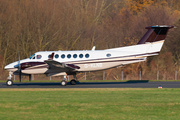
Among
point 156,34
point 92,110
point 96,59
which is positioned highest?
point 156,34

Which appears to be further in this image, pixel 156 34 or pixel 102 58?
pixel 156 34

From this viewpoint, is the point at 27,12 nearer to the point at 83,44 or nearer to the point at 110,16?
the point at 83,44

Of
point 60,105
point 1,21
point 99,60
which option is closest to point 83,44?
point 1,21

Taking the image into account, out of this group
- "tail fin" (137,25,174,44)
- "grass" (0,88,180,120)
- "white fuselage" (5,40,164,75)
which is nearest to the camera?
"grass" (0,88,180,120)

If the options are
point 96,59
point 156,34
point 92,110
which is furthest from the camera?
point 156,34

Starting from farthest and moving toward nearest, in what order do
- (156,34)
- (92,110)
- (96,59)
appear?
(156,34) < (96,59) < (92,110)

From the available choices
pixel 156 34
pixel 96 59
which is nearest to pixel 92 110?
pixel 96 59

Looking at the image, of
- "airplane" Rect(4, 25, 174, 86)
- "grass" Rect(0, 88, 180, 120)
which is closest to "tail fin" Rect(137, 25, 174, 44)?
"airplane" Rect(4, 25, 174, 86)

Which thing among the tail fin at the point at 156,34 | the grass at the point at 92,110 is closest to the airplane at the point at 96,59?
the tail fin at the point at 156,34

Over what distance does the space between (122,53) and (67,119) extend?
1456 centimetres

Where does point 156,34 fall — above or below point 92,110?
above

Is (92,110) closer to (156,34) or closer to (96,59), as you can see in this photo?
(96,59)

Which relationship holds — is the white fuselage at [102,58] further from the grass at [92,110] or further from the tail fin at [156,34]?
the grass at [92,110]

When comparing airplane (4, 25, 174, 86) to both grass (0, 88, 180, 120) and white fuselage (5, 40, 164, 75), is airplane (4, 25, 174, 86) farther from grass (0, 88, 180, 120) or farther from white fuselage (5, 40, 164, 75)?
grass (0, 88, 180, 120)
